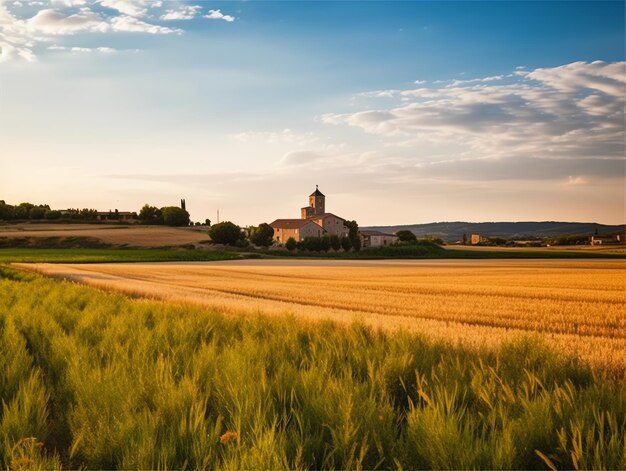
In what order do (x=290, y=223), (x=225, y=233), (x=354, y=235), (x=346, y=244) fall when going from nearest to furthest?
(x=225, y=233)
(x=346, y=244)
(x=354, y=235)
(x=290, y=223)

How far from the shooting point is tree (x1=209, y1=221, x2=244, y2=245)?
4144 inches

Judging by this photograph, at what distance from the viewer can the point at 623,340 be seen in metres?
8.16

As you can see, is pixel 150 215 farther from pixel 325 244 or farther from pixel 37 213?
pixel 325 244

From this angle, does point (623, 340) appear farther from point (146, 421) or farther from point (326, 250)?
point (326, 250)

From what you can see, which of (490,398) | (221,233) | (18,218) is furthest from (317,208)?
(490,398)

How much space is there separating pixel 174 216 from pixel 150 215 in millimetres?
7882

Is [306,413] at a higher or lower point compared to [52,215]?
lower

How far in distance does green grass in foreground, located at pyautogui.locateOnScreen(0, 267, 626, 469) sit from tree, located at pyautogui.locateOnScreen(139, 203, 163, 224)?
14246 centimetres

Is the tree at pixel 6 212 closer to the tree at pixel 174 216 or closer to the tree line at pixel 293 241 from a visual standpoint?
the tree at pixel 174 216

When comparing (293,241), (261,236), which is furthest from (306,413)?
(261,236)

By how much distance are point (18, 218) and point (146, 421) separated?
506ft

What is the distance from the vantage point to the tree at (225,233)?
105269mm

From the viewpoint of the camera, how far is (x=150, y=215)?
146 meters

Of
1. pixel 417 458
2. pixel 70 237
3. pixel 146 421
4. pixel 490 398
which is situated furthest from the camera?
pixel 70 237
